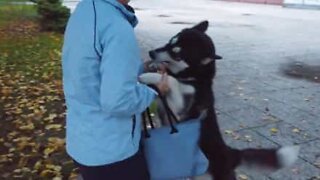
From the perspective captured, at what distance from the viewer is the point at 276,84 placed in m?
7.20

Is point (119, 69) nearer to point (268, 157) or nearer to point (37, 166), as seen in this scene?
point (268, 157)

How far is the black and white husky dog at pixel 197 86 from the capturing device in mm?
2680

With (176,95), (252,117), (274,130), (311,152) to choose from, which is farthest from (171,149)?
(252,117)

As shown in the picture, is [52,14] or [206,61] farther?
[52,14]

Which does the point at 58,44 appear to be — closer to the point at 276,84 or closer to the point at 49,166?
the point at 276,84

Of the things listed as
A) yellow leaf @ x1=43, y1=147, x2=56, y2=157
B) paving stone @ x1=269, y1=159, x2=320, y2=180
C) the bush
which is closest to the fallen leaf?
yellow leaf @ x1=43, y1=147, x2=56, y2=157

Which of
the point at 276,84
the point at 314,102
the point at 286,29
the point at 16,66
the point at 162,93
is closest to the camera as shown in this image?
the point at 162,93

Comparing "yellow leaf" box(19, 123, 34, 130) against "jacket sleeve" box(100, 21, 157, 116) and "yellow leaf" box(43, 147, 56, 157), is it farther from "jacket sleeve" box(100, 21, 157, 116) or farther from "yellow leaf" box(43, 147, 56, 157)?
"jacket sleeve" box(100, 21, 157, 116)

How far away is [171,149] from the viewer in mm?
2305

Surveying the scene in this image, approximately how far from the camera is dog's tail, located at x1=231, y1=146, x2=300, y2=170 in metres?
2.90

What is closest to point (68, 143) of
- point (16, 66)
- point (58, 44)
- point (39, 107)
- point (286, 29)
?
point (39, 107)

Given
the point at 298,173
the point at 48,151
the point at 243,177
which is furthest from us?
the point at 48,151

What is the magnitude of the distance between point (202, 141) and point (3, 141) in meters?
3.08

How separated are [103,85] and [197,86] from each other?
981 millimetres
